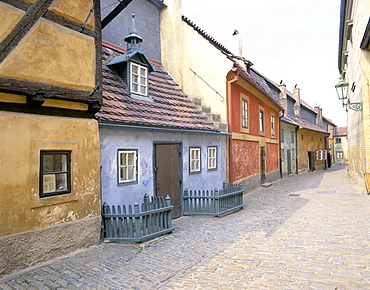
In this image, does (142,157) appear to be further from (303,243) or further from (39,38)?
(303,243)

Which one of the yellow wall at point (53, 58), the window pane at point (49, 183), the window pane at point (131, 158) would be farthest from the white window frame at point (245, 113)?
the window pane at point (49, 183)

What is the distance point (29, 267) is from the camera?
16.9 ft

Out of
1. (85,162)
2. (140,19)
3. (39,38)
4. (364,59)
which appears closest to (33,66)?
(39,38)

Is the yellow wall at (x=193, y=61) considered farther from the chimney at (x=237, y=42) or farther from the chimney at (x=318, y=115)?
the chimney at (x=318, y=115)

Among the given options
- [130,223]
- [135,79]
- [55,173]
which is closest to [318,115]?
[135,79]

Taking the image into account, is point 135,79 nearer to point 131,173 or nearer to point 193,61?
point 131,173

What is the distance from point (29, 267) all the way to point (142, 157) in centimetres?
381

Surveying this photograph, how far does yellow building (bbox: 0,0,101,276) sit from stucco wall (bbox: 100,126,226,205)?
1.77ft

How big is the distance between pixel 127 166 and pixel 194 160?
10.8ft

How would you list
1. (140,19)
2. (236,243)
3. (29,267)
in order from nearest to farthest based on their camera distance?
(29,267) → (236,243) → (140,19)

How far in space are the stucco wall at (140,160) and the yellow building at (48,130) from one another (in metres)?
0.54

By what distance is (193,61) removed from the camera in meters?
13.3

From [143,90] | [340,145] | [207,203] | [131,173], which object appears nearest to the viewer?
[131,173]

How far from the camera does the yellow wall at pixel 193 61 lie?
1275 centimetres
